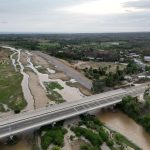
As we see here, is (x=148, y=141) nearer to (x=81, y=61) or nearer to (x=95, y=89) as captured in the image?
(x=95, y=89)

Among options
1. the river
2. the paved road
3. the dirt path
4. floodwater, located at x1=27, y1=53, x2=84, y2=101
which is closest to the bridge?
the river

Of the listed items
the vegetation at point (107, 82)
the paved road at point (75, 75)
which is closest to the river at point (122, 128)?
the vegetation at point (107, 82)

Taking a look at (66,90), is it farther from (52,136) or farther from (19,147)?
(19,147)

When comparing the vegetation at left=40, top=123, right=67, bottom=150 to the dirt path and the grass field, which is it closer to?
the grass field

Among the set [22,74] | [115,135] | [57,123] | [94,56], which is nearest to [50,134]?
[57,123]

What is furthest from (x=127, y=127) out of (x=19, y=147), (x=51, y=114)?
(x=19, y=147)

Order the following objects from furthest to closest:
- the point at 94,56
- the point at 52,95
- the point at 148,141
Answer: the point at 94,56
the point at 52,95
the point at 148,141

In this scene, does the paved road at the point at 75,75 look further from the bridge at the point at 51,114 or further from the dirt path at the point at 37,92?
the bridge at the point at 51,114

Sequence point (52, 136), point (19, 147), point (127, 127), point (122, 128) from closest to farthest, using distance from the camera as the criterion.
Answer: point (19, 147) < point (52, 136) < point (122, 128) < point (127, 127)
